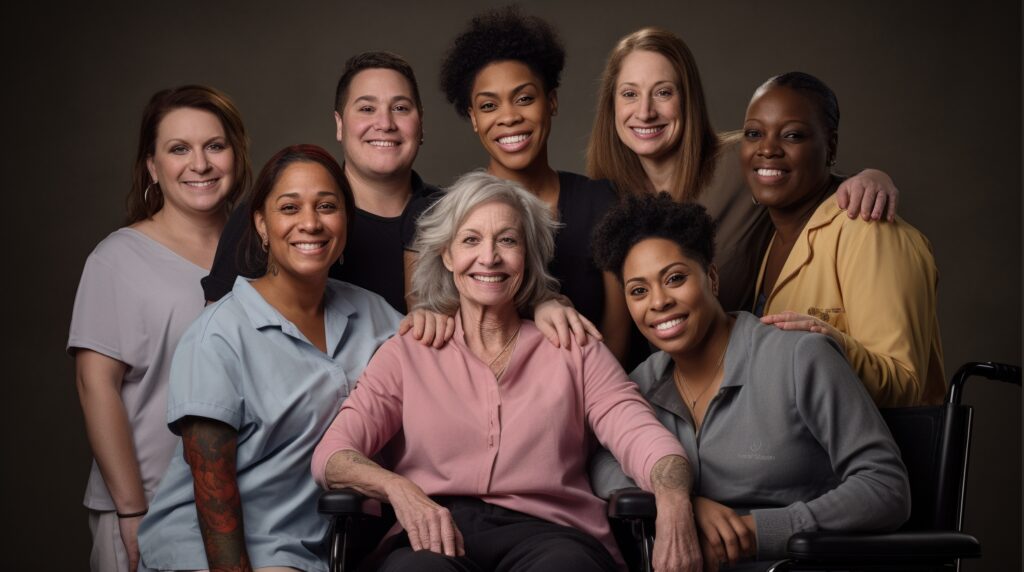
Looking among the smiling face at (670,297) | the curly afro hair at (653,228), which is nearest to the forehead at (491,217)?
the curly afro hair at (653,228)

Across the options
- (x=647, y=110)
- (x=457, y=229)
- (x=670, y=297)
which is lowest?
(x=670, y=297)

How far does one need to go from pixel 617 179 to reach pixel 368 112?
852 mm

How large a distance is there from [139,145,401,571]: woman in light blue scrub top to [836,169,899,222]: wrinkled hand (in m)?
1.36

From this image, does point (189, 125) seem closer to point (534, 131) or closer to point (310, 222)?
point (310, 222)

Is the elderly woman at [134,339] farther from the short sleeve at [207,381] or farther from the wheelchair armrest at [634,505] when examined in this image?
the wheelchair armrest at [634,505]

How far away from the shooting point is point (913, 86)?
4.96 m

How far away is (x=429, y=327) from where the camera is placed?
10.3 ft

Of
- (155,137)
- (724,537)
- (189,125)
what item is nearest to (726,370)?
(724,537)

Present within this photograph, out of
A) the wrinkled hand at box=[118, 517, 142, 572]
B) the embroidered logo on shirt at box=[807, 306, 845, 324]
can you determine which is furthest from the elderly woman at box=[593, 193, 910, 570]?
the wrinkled hand at box=[118, 517, 142, 572]

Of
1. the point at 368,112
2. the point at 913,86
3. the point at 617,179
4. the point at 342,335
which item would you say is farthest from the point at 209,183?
the point at 913,86

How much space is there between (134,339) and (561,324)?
1329 millimetres

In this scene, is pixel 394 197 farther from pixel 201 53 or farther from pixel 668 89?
pixel 201 53

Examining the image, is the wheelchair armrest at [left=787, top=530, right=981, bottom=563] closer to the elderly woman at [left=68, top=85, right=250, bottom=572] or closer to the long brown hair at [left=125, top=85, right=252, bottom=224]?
the elderly woman at [left=68, top=85, right=250, bottom=572]

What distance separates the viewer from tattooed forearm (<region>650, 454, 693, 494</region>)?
277 cm
